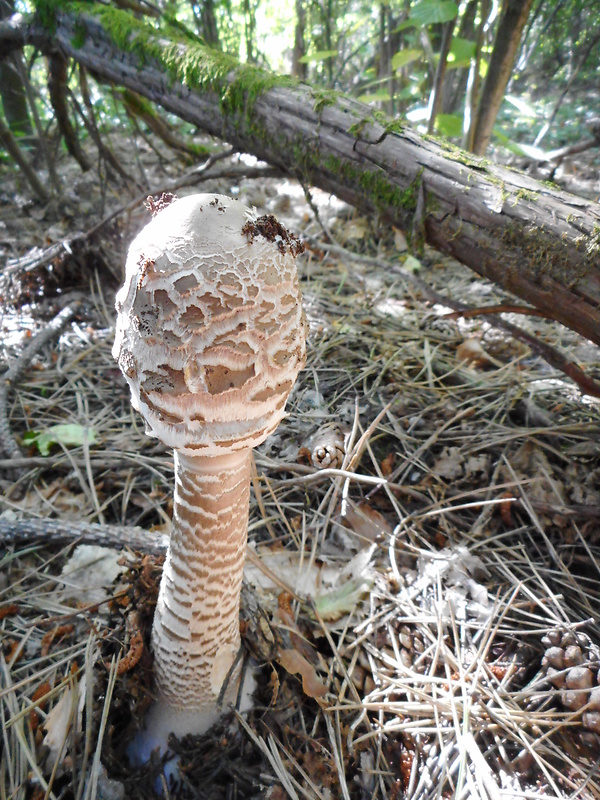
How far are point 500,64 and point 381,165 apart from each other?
6.59 ft

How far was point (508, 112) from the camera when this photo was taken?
31.8 ft

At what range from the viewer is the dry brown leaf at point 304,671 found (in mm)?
1983

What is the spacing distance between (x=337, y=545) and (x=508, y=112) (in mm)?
10347

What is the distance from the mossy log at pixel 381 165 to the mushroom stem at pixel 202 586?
160cm

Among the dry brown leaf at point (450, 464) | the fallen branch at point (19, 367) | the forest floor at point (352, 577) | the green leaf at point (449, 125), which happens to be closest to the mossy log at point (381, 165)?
the forest floor at point (352, 577)

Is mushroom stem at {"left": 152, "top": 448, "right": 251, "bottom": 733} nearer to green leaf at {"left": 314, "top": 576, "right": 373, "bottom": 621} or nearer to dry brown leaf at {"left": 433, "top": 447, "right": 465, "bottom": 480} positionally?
green leaf at {"left": 314, "top": 576, "right": 373, "bottom": 621}

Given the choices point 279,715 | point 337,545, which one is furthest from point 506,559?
point 279,715

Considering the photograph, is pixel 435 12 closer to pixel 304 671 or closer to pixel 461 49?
pixel 461 49

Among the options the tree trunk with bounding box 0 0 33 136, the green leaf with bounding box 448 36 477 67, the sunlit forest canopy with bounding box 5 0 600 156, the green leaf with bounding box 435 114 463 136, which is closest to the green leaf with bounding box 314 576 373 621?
the sunlit forest canopy with bounding box 5 0 600 156

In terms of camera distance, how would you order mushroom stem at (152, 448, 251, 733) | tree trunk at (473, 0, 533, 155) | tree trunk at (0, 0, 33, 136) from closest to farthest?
mushroom stem at (152, 448, 251, 733), tree trunk at (473, 0, 533, 155), tree trunk at (0, 0, 33, 136)

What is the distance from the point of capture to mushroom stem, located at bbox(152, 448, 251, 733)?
1.50 m

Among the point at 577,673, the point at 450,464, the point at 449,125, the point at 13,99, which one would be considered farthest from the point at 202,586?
the point at 13,99

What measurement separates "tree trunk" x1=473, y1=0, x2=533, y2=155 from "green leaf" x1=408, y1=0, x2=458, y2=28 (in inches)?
14.2

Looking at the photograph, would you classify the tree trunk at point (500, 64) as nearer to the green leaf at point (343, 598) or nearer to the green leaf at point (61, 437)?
the green leaf at point (343, 598)
